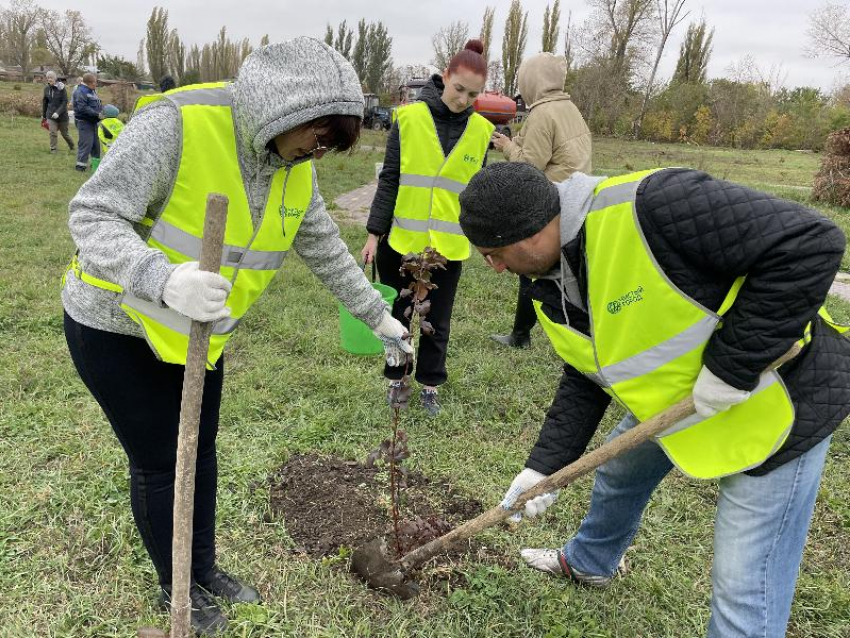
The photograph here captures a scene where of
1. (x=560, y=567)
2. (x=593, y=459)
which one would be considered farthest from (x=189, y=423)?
(x=560, y=567)

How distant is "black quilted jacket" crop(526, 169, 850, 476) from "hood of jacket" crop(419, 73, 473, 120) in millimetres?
1923

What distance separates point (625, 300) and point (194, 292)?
3.36ft

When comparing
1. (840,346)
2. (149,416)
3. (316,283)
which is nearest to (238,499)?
(149,416)

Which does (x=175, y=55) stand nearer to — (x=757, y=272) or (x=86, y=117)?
(x=86, y=117)

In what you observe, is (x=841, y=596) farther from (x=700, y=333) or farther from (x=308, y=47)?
→ (x=308, y=47)

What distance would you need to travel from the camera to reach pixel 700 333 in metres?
1.53

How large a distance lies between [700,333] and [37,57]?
163ft

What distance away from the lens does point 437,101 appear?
3.27 m

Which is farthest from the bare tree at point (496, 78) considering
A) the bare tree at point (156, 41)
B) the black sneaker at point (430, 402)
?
the black sneaker at point (430, 402)

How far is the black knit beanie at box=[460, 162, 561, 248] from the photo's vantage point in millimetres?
1508

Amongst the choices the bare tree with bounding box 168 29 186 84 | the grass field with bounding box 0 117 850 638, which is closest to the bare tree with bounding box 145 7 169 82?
the bare tree with bounding box 168 29 186 84

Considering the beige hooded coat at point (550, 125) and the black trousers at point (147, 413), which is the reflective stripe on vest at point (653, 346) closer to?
the black trousers at point (147, 413)

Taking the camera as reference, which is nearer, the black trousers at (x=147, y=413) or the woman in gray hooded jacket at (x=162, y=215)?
the woman in gray hooded jacket at (x=162, y=215)

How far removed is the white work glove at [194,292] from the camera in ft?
4.55
